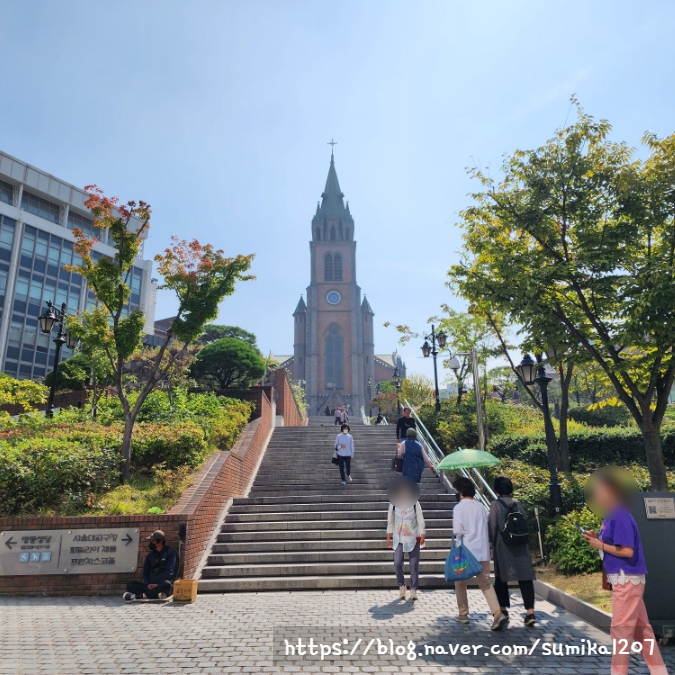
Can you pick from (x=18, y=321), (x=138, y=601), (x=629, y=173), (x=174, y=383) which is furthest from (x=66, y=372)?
(x=18, y=321)

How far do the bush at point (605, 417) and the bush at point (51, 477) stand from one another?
61.2 feet

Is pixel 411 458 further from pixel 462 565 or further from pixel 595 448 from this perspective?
pixel 595 448

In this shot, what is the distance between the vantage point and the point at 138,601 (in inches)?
278

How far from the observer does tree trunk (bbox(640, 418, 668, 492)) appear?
29.1 ft

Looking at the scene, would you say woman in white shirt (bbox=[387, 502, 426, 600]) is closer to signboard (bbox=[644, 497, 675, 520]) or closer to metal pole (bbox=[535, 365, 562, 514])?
signboard (bbox=[644, 497, 675, 520])

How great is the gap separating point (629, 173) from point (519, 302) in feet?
9.59

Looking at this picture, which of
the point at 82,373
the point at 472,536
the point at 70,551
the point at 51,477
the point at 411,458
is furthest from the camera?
the point at 82,373

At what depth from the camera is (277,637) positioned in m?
5.20

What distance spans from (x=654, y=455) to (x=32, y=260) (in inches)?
1901

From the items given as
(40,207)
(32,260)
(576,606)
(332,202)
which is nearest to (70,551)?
(576,606)

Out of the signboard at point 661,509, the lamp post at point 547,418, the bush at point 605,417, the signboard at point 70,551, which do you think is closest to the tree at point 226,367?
the lamp post at point 547,418

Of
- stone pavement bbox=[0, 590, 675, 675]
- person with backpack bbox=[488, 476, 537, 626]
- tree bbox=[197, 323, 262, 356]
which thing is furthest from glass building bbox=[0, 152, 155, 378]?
person with backpack bbox=[488, 476, 537, 626]

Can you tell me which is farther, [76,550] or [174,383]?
[174,383]

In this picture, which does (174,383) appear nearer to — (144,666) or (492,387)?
(492,387)
